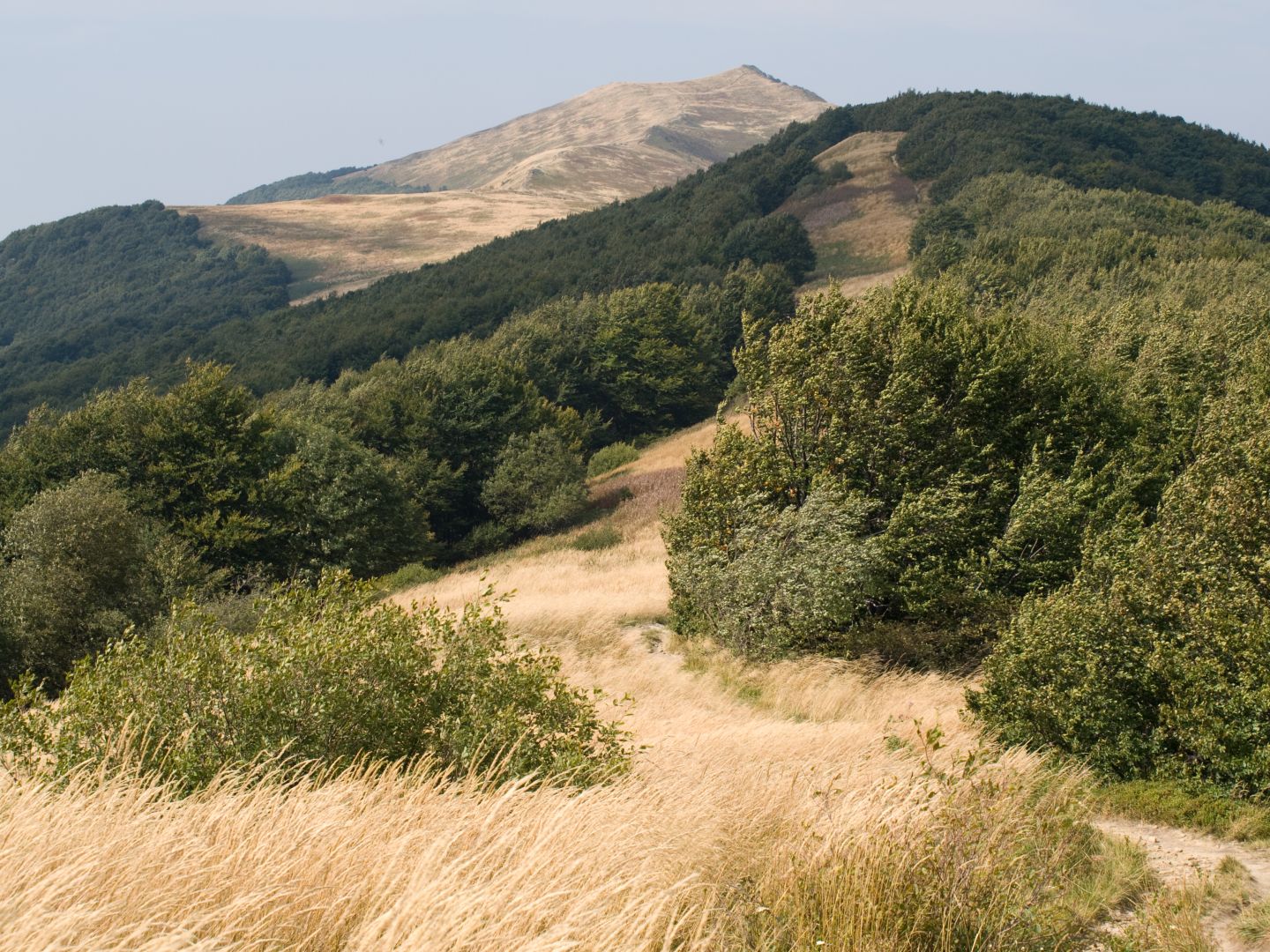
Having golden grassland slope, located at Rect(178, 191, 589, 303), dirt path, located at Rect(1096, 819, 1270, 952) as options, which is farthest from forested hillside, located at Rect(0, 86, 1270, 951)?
golden grassland slope, located at Rect(178, 191, 589, 303)

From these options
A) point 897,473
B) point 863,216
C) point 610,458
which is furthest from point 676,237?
point 897,473

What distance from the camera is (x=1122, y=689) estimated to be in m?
10.5

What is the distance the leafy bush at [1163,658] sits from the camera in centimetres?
923

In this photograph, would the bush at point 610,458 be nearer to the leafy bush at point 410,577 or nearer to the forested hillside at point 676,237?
the leafy bush at point 410,577

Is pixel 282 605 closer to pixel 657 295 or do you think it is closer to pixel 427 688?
pixel 427 688

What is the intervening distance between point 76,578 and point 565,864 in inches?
1046

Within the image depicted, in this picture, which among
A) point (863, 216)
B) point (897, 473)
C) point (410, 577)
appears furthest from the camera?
point (863, 216)

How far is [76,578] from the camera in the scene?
26031 millimetres

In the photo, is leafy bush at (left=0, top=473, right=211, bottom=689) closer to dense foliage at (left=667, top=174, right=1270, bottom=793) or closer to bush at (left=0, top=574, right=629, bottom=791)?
dense foliage at (left=667, top=174, right=1270, bottom=793)

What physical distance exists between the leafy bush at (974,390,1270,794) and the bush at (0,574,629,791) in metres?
5.50

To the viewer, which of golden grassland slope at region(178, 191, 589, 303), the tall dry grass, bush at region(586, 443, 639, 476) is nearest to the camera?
the tall dry grass

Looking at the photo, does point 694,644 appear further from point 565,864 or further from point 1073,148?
point 1073,148

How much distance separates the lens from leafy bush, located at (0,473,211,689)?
25.3 meters

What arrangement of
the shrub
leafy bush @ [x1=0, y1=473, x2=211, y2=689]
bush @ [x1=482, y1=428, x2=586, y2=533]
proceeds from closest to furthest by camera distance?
1. the shrub
2. leafy bush @ [x1=0, y1=473, x2=211, y2=689]
3. bush @ [x1=482, y1=428, x2=586, y2=533]
